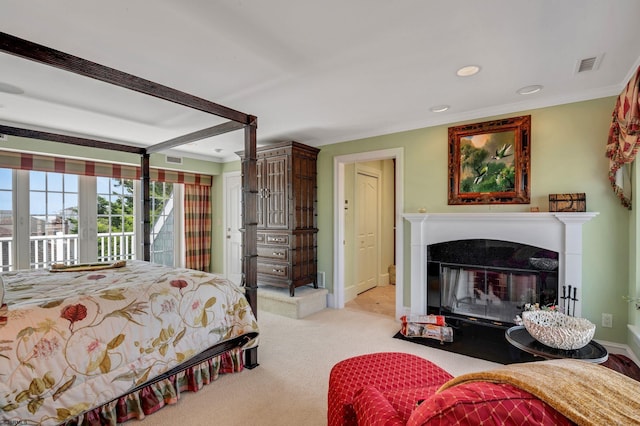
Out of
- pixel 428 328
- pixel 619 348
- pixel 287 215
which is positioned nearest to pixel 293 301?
pixel 287 215

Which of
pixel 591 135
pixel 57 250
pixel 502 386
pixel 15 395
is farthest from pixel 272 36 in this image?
pixel 57 250

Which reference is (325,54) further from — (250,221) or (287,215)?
(287,215)

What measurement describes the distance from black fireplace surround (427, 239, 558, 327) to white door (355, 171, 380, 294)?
62.2 inches

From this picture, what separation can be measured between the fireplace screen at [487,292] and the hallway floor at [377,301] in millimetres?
851

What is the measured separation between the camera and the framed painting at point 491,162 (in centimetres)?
298

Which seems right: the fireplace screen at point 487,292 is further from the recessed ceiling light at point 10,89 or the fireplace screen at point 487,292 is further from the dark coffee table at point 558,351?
the recessed ceiling light at point 10,89

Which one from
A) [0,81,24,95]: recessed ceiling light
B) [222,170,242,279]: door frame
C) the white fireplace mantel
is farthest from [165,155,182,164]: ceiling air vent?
the white fireplace mantel

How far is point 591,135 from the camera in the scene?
271 cm

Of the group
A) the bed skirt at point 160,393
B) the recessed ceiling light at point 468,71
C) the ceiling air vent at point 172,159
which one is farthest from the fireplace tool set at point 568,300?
the ceiling air vent at point 172,159

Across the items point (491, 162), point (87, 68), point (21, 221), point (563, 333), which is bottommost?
point (563, 333)

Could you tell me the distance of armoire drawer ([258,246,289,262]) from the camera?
410 centimetres

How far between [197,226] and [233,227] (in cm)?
69

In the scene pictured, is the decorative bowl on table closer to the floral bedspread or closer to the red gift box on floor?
the red gift box on floor

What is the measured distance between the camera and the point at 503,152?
3.08 m
